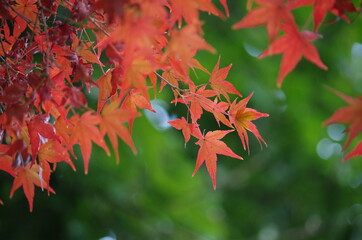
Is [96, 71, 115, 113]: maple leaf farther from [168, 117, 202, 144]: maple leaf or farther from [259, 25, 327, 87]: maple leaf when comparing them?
[259, 25, 327, 87]: maple leaf

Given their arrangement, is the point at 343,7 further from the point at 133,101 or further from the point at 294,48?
the point at 133,101

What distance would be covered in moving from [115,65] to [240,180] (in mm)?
2903

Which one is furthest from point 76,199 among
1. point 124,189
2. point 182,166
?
point 182,166

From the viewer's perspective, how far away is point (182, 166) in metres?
3.07

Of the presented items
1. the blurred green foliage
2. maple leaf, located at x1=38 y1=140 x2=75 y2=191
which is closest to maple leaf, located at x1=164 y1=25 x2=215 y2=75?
maple leaf, located at x1=38 y1=140 x2=75 y2=191

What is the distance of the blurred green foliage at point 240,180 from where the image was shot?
2.40 m

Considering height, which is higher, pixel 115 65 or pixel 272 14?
pixel 272 14

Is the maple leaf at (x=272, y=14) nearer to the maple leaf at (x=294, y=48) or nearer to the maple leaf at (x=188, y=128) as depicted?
the maple leaf at (x=294, y=48)

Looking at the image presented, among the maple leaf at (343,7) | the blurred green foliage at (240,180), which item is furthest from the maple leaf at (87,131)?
the blurred green foliage at (240,180)

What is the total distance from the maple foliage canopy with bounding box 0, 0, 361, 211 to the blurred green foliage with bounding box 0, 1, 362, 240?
4.98ft

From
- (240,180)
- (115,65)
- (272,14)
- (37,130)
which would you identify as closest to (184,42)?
(272,14)

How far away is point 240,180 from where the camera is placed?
139 inches

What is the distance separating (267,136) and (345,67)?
0.71 m

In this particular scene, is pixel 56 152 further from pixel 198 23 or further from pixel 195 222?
pixel 195 222
